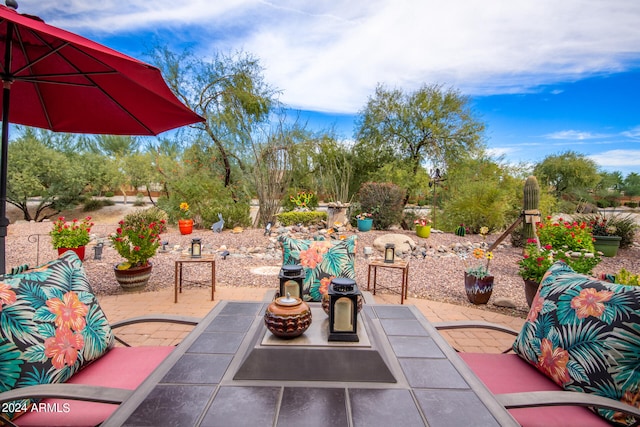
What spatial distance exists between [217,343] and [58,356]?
579mm

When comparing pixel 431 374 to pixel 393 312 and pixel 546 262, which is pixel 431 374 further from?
pixel 546 262

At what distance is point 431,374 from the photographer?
105 centimetres

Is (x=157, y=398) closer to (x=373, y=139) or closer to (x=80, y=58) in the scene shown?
(x=80, y=58)

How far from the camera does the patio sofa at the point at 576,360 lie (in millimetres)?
1034

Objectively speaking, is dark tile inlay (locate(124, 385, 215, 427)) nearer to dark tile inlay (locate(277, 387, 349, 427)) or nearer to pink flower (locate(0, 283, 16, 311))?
dark tile inlay (locate(277, 387, 349, 427))

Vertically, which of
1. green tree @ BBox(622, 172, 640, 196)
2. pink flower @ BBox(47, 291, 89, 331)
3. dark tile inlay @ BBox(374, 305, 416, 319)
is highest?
green tree @ BBox(622, 172, 640, 196)

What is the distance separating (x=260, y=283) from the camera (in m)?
4.03

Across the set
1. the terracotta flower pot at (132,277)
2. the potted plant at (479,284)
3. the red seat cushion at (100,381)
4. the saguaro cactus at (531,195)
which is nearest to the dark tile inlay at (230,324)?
the red seat cushion at (100,381)

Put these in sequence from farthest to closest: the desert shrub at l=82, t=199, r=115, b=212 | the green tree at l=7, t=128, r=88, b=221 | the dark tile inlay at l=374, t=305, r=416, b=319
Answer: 1. the desert shrub at l=82, t=199, r=115, b=212
2. the green tree at l=7, t=128, r=88, b=221
3. the dark tile inlay at l=374, t=305, r=416, b=319

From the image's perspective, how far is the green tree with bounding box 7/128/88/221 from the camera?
996 centimetres

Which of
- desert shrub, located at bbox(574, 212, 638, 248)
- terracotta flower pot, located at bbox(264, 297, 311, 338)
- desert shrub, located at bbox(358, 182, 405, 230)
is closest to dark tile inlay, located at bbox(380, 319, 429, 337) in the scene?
terracotta flower pot, located at bbox(264, 297, 311, 338)

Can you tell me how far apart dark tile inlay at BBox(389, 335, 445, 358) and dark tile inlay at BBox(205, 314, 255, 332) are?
0.62 meters

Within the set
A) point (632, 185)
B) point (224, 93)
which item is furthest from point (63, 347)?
point (632, 185)

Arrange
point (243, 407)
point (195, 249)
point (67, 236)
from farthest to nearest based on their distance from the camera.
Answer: point (67, 236) → point (195, 249) → point (243, 407)
